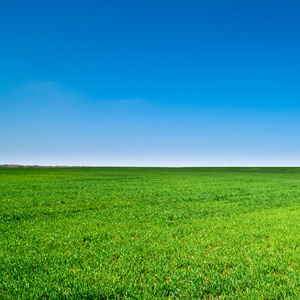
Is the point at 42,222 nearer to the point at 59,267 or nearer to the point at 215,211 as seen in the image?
the point at 59,267

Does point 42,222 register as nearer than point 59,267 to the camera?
No

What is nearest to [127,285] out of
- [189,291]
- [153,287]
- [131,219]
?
[153,287]

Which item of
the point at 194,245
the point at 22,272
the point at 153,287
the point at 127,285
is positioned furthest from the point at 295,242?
the point at 22,272

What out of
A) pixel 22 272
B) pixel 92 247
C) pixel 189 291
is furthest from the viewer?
pixel 92 247

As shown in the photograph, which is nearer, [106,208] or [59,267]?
[59,267]

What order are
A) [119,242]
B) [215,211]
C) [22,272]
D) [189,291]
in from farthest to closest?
[215,211] < [119,242] < [22,272] < [189,291]

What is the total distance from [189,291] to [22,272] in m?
3.14

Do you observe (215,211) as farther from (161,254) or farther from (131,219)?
(161,254)

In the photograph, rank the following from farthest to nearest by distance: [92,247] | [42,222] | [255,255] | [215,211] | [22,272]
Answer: [215,211], [42,222], [92,247], [255,255], [22,272]

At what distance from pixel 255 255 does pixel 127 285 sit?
300cm

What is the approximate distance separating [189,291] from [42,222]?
6.14 meters

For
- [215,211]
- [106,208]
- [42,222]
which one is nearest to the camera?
[42,222]

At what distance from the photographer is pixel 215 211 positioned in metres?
9.76

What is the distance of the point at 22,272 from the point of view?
166 inches
